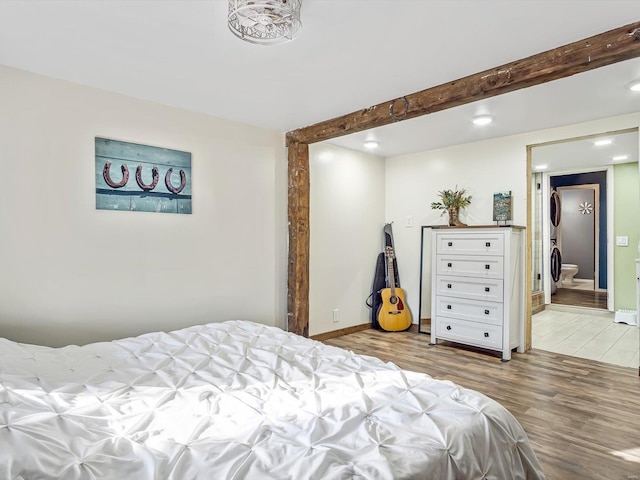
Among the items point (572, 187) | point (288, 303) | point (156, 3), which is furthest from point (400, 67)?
point (572, 187)

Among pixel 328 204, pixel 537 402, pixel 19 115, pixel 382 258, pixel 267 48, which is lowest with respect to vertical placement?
pixel 537 402

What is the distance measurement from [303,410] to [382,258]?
372 cm

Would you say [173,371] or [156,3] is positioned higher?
[156,3]

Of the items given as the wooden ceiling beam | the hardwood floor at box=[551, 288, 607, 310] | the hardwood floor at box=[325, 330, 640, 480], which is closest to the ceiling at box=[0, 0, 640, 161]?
the wooden ceiling beam

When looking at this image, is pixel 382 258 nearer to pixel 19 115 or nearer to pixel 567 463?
pixel 567 463

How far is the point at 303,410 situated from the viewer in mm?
1349

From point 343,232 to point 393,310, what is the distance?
116 centimetres

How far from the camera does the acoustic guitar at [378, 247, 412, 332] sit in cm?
470

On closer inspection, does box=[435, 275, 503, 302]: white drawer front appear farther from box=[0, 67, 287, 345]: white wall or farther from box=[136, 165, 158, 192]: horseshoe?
box=[136, 165, 158, 192]: horseshoe

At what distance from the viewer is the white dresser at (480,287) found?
3701 millimetres

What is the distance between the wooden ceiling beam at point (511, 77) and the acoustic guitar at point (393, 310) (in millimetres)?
2205

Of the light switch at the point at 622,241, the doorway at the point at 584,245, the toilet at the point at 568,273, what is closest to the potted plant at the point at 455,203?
the doorway at the point at 584,245

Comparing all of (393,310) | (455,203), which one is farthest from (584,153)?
(393,310)

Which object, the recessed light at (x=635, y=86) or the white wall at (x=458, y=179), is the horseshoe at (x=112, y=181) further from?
the recessed light at (x=635, y=86)
